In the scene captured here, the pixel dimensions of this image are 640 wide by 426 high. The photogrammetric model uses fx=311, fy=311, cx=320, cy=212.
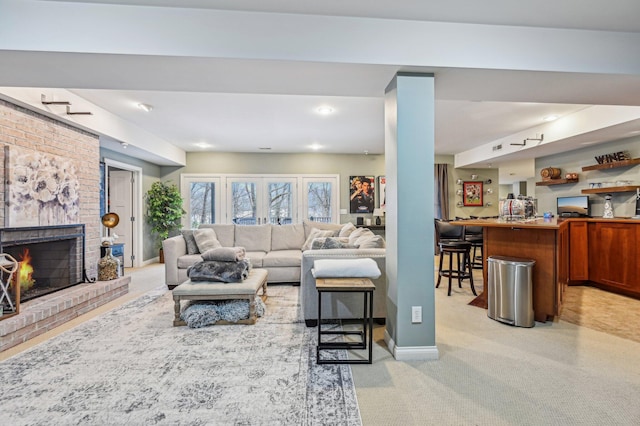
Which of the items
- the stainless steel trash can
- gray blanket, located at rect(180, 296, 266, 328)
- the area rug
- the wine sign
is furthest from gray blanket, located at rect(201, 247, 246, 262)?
the wine sign

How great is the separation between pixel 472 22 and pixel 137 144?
192 inches

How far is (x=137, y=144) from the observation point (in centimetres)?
500

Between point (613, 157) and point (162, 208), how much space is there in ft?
25.8

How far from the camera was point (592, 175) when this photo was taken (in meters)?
4.97

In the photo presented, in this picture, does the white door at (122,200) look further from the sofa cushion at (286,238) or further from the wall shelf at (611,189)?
the wall shelf at (611,189)

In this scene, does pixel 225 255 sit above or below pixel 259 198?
below

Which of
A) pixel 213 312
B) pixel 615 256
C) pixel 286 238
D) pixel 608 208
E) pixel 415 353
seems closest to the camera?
pixel 415 353

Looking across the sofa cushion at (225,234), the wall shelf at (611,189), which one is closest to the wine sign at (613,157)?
the wall shelf at (611,189)

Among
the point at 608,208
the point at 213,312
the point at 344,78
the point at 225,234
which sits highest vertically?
the point at 344,78

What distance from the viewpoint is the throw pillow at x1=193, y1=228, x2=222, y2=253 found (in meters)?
4.67

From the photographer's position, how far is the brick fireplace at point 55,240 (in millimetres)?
2889

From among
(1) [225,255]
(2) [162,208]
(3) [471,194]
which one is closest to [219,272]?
(1) [225,255]

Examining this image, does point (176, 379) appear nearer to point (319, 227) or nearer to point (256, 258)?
point (256, 258)

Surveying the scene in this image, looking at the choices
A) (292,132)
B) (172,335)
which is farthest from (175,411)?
(292,132)
